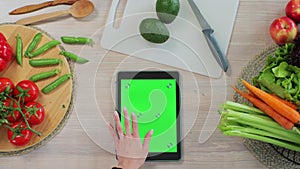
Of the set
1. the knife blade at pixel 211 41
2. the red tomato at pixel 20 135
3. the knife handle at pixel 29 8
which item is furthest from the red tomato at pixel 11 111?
the knife blade at pixel 211 41

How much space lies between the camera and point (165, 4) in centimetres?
113

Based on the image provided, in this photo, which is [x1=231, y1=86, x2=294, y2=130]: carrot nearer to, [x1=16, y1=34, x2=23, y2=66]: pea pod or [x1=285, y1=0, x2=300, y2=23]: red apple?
[x1=285, y1=0, x2=300, y2=23]: red apple

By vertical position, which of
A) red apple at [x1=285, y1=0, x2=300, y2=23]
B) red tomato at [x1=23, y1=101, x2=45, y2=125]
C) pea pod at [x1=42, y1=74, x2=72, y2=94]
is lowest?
red tomato at [x1=23, y1=101, x2=45, y2=125]

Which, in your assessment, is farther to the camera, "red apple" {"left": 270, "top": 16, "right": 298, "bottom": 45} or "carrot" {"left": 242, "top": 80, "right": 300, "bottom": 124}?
"red apple" {"left": 270, "top": 16, "right": 298, "bottom": 45}

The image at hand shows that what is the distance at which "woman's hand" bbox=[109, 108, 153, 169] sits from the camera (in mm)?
1109

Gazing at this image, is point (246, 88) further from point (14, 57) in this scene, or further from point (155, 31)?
point (14, 57)

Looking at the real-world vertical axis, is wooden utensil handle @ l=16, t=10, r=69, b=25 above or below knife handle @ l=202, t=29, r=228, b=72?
above

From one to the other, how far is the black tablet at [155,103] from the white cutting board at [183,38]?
0.15 feet

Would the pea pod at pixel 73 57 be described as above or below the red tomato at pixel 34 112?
above

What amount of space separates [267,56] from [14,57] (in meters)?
0.58

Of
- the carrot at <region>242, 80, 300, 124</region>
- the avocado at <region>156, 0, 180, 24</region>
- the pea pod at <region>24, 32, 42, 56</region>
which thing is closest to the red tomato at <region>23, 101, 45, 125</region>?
the pea pod at <region>24, 32, 42, 56</region>

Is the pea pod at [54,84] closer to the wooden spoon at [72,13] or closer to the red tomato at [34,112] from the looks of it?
the red tomato at [34,112]

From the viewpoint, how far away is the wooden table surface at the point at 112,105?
1130 mm

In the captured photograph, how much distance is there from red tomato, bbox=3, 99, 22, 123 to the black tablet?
227 mm
